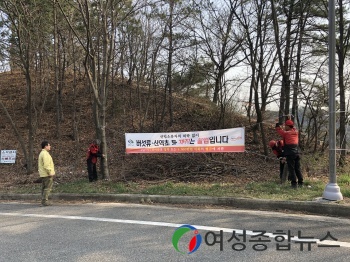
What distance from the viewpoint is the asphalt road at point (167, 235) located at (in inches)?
176

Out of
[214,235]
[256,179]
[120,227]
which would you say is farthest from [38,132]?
[214,235]

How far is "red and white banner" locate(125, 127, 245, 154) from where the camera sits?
31.9ft

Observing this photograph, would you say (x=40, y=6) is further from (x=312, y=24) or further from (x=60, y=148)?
(x=312, y=24)

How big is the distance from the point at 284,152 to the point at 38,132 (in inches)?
641

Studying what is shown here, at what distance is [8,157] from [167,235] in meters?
12.3

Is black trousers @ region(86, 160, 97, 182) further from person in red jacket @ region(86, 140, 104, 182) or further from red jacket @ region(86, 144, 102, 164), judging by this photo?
red jacket @ region(86, 144, 102, 164)

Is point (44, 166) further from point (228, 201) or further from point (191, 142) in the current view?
point (228, 201)

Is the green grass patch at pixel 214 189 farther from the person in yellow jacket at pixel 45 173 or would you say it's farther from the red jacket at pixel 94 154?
the person in yellow jacket at pixel 45 173

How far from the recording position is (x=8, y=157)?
15.1 m

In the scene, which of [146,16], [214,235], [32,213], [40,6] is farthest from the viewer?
[146,16]

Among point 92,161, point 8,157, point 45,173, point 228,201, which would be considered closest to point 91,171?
point 92,161

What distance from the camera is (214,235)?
5.27m

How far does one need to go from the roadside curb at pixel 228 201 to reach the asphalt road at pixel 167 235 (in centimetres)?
35

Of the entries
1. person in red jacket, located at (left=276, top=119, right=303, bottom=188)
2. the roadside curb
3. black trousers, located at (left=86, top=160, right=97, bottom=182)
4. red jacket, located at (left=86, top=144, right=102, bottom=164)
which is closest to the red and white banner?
red jacket, located at (left=86, top=144, right=102, bottom=164)
